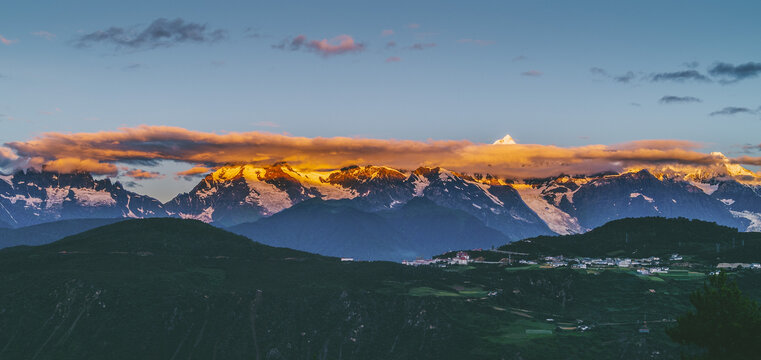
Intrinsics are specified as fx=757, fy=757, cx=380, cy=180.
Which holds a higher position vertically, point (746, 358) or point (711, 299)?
point (711, 299)

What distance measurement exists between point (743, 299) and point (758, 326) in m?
5.89

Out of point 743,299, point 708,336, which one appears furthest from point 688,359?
point 743,299

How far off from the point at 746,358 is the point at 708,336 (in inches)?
247

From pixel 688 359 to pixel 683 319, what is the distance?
6414mm

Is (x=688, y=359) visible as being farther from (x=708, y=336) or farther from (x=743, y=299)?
(x=743, y=299)

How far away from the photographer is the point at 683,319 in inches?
4899

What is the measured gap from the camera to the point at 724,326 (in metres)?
120

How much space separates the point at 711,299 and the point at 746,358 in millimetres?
10359

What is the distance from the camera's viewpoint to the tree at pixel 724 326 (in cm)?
11869

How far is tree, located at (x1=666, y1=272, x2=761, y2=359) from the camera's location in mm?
118688

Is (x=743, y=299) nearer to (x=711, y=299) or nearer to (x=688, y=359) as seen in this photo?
(x=711, y=299)

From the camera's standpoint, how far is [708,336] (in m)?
121

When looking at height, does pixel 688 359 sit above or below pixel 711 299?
below

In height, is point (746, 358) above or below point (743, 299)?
below
